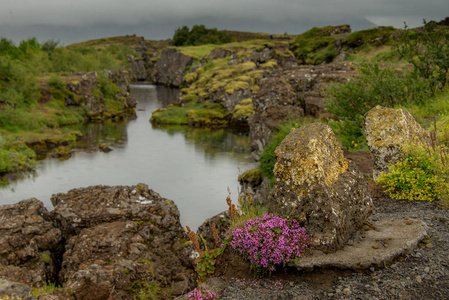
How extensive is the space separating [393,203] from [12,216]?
42.2 ft

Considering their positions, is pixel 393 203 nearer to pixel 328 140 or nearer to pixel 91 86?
pixel 328 140

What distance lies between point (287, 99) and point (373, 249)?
79.0 ft

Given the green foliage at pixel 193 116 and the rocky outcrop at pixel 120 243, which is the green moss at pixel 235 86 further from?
the rocky outcrop at pixel 120 243

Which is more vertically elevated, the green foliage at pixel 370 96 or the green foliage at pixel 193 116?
the green foliage at pixel 370 96

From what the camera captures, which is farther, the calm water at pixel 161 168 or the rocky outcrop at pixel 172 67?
the rocky outcrop at pixel 172 67

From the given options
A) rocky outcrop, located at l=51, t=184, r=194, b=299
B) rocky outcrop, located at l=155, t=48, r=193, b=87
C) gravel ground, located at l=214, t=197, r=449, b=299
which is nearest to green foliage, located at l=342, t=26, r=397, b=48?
rocky outcrop, located at l=51, t=184, r=194, b=299

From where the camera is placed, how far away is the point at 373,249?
21.0 feet

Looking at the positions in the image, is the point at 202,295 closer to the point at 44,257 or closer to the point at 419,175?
the point at 419,175

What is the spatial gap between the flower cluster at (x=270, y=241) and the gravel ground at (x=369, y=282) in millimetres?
354

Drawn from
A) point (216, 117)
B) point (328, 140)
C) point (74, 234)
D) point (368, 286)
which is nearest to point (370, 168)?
point (328, 140)

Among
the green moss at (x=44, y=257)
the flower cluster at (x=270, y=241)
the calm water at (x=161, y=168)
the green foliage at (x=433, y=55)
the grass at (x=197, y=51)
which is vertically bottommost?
the calm water at (x=161, y=168)

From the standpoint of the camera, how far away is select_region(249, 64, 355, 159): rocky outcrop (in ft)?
91.5

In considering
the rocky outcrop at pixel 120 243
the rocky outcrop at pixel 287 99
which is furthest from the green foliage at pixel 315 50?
the rocky outcrop at pixel 120 243

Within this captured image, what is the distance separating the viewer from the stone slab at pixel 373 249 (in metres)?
6.01
